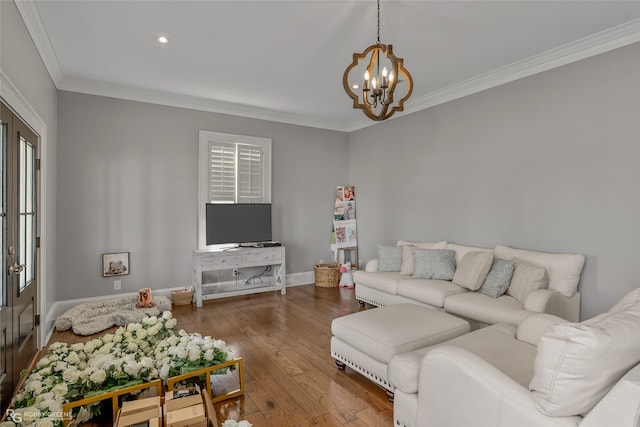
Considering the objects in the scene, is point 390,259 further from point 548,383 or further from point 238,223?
point 548,383

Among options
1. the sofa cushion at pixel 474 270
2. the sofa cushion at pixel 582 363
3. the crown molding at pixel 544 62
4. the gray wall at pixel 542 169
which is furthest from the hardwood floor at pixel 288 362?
the crown molding at pixel 544 62

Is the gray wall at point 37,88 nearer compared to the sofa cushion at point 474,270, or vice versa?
the gray wall at point 37,88

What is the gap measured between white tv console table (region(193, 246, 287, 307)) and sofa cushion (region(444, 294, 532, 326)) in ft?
8.49

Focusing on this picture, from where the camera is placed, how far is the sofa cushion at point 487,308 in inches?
113

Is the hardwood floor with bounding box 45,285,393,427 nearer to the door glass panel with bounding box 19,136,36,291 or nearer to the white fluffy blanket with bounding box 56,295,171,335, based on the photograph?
the white fluffy blanket with bounding box 56,295,171,335

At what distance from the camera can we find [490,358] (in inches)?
77.6

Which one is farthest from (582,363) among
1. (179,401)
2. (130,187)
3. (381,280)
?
(130,187)

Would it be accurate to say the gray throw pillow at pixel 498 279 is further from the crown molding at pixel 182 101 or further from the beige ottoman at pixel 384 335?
the crown molding at pixel 182 101

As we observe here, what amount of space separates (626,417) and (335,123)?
18.1 feet

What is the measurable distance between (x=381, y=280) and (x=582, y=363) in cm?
299

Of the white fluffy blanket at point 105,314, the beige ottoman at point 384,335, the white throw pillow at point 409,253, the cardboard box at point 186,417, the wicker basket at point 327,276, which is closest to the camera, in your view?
the cardboard box at point 186,417

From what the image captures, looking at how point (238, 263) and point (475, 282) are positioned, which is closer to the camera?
point (475, 282)

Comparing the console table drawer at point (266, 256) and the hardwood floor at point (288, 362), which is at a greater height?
the console table drawer at point (266, 256)

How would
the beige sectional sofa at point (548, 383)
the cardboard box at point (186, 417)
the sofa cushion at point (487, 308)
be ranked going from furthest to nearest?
the sofa cushion at point (487, 308) < the cardboard box at point (186, 417) < the beige sectional sofa at point (548, 383)
